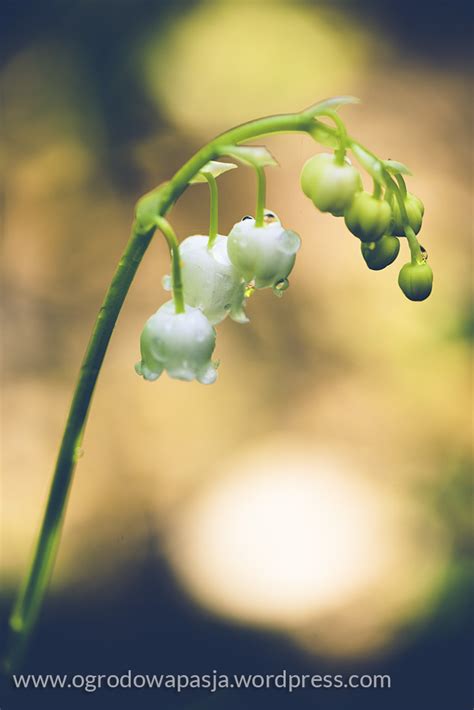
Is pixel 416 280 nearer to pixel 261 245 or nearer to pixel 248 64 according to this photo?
pixel 261 245

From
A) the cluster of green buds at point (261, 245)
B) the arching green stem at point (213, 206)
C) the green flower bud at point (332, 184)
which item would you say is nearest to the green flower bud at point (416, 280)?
the cluster of green buds at point (261, 245)

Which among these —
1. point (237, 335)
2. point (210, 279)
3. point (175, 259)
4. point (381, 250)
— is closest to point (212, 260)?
point (210, 279)

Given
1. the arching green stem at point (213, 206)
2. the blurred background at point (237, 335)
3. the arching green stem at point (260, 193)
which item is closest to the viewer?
the arching green stem at point (260, 193)

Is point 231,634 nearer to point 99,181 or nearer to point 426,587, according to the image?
point 426,587

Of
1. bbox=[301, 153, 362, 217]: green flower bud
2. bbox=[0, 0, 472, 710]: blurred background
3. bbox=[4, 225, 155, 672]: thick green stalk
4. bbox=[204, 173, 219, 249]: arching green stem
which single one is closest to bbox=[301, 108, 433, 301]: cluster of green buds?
bbox=[301, 153, 362, 217]: green flower bud

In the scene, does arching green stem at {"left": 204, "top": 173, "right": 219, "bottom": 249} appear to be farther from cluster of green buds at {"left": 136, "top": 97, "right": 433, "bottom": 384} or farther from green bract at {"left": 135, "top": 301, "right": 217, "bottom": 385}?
green bract at {"left": 135, "top": 301, "right": 217, "bottom": 385}

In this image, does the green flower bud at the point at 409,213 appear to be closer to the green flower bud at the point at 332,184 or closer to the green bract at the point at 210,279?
the green flower bud at the point at 332,184

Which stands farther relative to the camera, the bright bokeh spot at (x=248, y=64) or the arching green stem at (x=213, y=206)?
the bright bokeh spot at (x=248, y=64)
